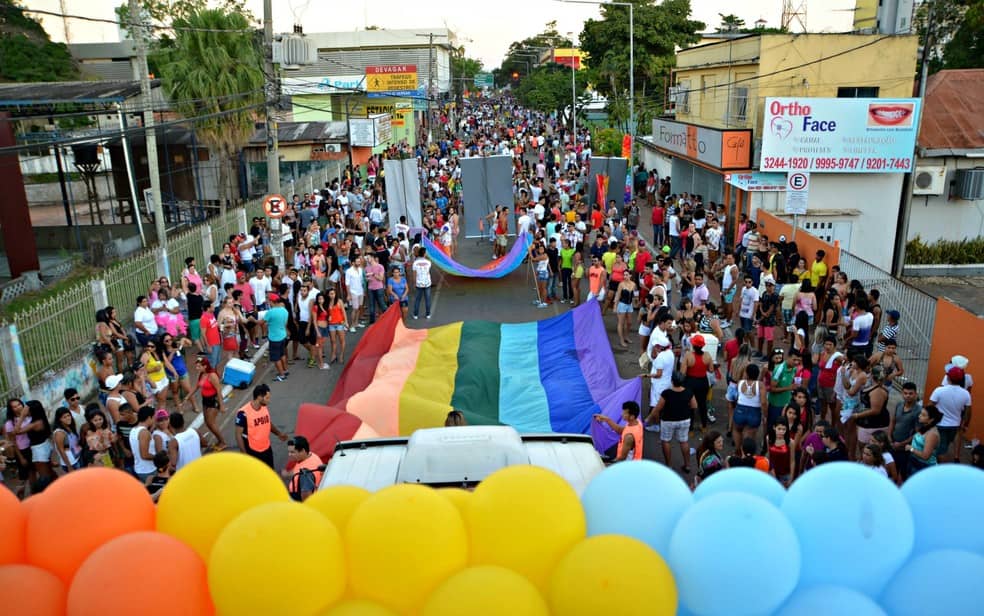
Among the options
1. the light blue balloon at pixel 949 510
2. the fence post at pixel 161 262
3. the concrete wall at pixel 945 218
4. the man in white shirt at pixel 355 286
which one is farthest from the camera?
the concrete wall at pixel 945 218

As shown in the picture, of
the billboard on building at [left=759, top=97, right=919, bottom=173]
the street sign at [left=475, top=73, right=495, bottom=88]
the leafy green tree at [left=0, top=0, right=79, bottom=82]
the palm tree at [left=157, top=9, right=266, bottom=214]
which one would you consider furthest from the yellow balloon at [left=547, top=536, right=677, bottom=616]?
the street sign at [left=475, top=73, right=495, bottom=88]

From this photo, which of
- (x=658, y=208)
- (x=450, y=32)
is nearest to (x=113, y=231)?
(x=658, y=208)

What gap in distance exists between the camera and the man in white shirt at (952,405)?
840 cm

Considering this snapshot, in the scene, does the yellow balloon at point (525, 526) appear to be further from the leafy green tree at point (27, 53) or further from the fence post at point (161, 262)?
the leafy green tree at point (27, 53)

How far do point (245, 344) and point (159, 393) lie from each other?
10.9 feet

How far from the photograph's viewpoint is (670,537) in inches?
152

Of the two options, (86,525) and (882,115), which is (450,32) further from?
(86,525)

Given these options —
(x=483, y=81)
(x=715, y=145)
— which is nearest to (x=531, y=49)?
(x=483, y=81)

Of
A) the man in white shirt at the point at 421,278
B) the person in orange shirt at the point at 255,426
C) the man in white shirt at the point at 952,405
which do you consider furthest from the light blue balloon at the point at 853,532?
the man in white shirt at the point at 421,278

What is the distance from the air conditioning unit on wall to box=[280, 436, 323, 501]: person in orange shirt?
61.4 ft

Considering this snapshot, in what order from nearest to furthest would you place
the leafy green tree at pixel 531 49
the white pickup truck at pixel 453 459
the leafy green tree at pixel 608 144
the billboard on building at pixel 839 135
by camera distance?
1. the white pickup truck at pixel 453 459
2. the billboard on building at pixel 839 135
3. the leafy green tree at pixel 608 144
4. the leafy green tree at pixel 531 49

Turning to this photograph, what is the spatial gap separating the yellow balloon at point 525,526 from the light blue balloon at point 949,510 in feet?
5.29

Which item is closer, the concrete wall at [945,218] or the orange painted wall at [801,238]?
the orange painted wall at [801,238]

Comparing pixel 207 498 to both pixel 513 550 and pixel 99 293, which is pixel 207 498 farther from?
pixel 99 293
